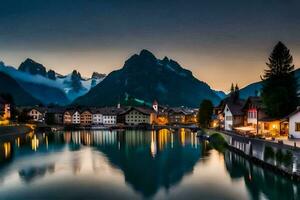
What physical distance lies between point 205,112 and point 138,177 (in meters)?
68.2

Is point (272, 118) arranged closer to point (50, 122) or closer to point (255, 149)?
point (255, 149)

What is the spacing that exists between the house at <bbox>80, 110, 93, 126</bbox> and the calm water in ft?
402

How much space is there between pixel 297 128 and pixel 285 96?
12.8 meters

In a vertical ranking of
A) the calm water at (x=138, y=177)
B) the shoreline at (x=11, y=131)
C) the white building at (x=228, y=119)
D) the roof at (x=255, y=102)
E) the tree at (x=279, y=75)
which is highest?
the tree at (x=279, y=75)

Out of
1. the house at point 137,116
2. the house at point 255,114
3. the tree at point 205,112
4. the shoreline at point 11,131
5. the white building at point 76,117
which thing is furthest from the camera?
the white building at point 76,117

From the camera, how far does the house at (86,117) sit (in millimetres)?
195625

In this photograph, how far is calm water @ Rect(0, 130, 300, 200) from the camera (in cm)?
3891

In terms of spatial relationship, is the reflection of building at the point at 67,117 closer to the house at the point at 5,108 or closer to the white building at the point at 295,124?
the house at the point at 5,108

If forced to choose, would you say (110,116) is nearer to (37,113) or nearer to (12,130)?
(37,113)

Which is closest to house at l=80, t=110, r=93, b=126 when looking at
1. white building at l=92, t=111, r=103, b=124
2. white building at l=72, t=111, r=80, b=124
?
white building at l=72, t=111, r=80, b=124

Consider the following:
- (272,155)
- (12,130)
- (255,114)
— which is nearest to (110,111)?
(12,130)

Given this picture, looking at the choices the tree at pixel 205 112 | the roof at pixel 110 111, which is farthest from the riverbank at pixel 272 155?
the roof at pixel 110 111

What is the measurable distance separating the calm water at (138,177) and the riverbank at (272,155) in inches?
38.5

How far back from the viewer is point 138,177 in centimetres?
4803
